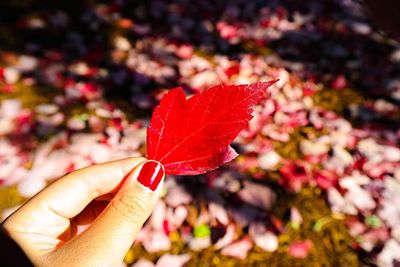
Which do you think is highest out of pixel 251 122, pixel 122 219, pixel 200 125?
pixel 200 125

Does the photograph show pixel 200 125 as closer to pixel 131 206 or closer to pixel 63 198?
pixel 131 206

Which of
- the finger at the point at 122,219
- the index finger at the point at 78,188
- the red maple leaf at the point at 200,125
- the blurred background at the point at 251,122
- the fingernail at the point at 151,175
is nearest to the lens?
the red maple leaf at the point at 200,125

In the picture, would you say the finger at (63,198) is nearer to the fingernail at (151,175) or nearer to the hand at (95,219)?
the hand at (95,219)

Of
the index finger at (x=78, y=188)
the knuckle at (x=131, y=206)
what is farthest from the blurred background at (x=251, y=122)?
the knuckle at (x=131, y=206)

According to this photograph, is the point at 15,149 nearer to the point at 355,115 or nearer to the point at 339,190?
the point at 339,190

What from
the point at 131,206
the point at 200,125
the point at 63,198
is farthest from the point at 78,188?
the point at 200,125

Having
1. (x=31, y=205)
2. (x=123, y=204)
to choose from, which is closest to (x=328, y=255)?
(x=123, y=204)

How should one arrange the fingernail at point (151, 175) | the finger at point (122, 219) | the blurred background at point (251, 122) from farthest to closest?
the blurred background at point (251, 122), the fingernail at point (151, 175), the finger at point (122, 219)

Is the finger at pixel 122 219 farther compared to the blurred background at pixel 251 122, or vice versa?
the blurred background at pixel 251 122
